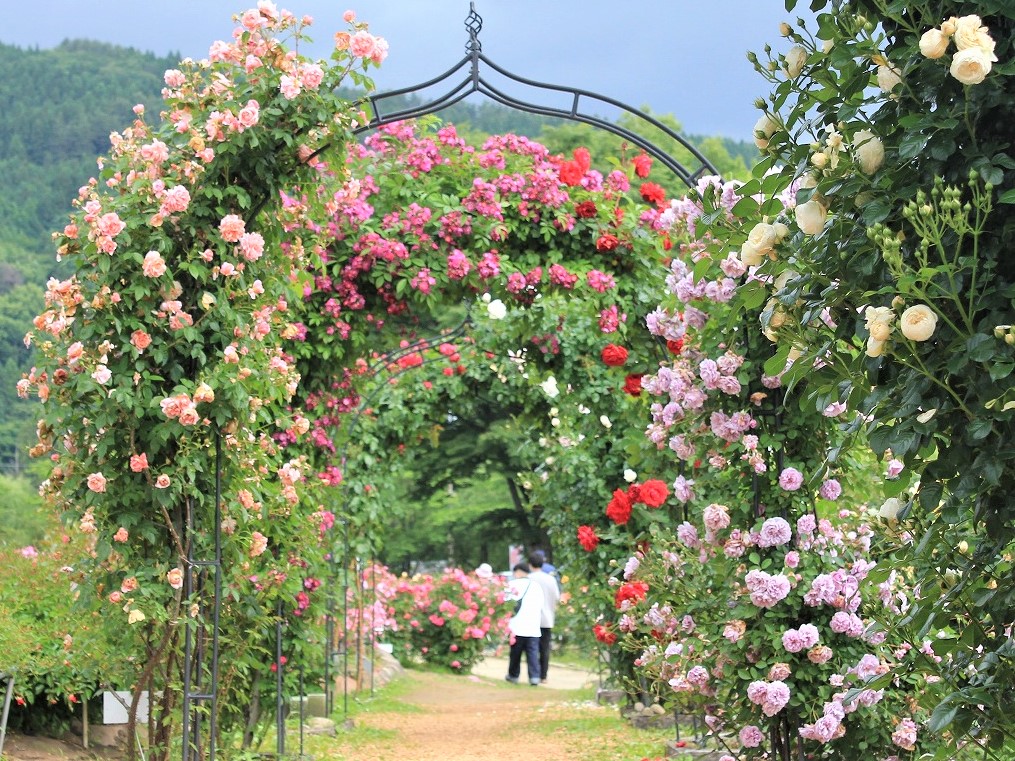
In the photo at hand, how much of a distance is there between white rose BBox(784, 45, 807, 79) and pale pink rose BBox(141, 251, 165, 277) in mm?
2478

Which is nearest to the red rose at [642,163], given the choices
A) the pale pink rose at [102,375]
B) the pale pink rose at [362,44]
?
the pale pink rose at [362,44]

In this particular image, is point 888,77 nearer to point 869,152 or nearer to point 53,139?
point 869,152

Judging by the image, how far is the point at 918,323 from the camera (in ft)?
5.93

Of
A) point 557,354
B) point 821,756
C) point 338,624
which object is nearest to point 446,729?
point 338,624

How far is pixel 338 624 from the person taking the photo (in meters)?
10.4

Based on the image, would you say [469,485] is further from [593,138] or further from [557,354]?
[557,354]

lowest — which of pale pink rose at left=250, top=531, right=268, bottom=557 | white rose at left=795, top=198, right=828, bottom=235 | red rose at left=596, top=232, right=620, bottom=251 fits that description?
pale pink rose at left=250, top=531, right=268, bottom=557

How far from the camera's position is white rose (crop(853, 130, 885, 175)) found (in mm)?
1986

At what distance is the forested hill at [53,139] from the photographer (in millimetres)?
27578

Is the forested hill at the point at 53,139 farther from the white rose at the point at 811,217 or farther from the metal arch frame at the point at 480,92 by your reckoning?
the white rose at the point at 811,217

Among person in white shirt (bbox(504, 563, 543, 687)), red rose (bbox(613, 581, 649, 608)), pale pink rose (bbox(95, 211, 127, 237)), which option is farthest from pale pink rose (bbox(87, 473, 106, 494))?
person in white shirt (bbox(504, 563, 543, 687))

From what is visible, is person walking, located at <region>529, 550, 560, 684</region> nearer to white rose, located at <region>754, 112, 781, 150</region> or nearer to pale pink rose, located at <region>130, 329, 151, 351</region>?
pale pink rose, located at <region>130, 329, 151, 351</region>

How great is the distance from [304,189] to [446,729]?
5.82 metres

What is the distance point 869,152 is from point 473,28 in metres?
3.11
